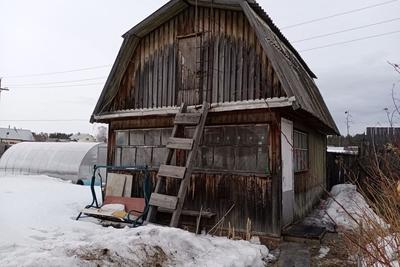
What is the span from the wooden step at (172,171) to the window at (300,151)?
3.15 m

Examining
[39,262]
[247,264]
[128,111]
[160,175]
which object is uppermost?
[128,111]

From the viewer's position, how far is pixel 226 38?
8.41 meters

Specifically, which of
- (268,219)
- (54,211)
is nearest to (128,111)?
(54,211)

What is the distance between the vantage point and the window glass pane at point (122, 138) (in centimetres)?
1017

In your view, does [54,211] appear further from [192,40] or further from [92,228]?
[192,40]

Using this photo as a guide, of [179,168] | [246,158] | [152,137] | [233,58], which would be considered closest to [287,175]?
[246,158]

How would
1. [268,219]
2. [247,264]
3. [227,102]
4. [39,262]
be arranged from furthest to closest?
[227,102] → [268,219] → [247,264] → [39,262]

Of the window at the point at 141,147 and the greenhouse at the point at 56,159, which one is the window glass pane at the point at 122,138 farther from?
the greenhouse at the point at 56,159

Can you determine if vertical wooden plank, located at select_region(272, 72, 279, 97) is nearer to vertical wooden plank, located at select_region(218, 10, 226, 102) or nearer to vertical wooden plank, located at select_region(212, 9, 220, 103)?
vertical wooden plank, located at select_region(218, 10, 226, 102)

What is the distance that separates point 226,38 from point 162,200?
407 centimetres

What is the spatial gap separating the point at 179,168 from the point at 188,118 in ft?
3.97

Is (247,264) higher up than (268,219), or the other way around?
(268,219)

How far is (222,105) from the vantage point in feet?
26.7

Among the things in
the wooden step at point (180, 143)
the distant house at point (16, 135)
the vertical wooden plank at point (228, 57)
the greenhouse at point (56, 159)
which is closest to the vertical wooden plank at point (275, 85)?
the vertical wooden plank at point (228, 57)
